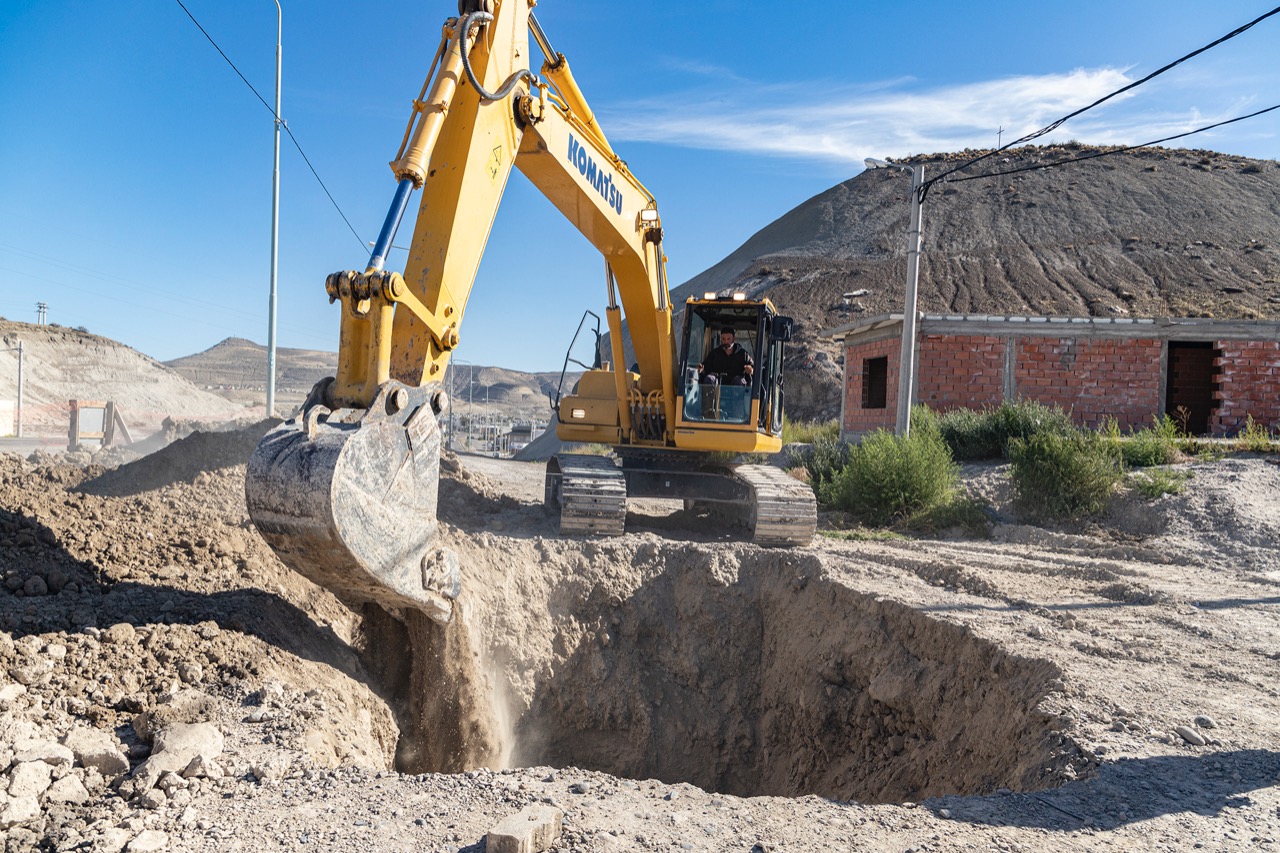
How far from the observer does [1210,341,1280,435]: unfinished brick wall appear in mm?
20656

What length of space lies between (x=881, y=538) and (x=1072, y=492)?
3309mm

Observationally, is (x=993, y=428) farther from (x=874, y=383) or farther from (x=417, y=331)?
(x=417, y=331)

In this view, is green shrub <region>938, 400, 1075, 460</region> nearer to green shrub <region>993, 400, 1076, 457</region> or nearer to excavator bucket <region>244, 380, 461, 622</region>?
green shrub <region>993, 400, 1076, 457</region>

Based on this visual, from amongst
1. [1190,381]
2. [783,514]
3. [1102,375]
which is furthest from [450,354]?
[1190,381]

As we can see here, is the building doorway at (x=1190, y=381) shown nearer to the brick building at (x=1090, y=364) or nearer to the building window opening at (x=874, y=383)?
the brick building at (x=1090, y=364)

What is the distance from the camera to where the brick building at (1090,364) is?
813 inches

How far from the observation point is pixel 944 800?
3.86m

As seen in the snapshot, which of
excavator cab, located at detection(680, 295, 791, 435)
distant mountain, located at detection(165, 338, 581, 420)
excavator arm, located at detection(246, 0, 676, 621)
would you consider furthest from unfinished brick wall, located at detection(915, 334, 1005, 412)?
distant mountain, located at detection(165, 338, 581, 420)

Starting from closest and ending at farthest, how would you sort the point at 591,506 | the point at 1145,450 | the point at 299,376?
the point at 591,506 < the point at 1145,450 < the point at 299,376

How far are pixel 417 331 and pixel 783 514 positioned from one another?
205 inches

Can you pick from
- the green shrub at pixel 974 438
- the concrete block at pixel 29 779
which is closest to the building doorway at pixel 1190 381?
the green shrub at pixel 974 438

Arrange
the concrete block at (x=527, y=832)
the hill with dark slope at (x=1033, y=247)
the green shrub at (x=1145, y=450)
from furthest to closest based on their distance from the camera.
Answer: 1. the hill with dark slope at (x=1033, y=247)
2. the green shrub at (x=1145, y=450)
3. the concrete block at (x=527, y=832)

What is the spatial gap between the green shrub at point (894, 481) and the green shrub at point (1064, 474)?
104cm

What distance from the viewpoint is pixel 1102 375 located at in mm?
20766
